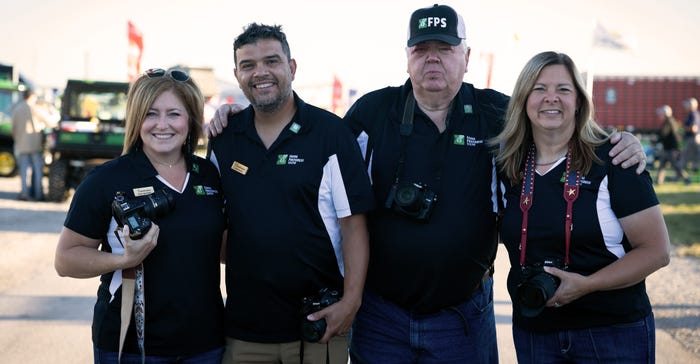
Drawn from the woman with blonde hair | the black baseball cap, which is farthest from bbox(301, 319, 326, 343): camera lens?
the black baseball cap

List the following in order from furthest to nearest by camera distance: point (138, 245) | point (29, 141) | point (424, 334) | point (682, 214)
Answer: point (29, 141) → point (682, 214) → point (424, 334) → point (138, 245)

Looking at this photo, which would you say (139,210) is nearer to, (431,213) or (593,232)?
(431,213)

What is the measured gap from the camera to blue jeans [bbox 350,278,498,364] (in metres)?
3.23

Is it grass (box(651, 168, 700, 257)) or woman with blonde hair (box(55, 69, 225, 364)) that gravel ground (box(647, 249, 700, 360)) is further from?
Result: woman with blonde hair (box(55, 69, 225, 364))

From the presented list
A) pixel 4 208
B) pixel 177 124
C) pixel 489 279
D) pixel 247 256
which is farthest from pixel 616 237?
pixel 4 208

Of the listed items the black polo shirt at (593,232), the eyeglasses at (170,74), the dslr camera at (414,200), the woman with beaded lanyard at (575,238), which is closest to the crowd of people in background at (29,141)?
the eyeglasses at (170,74)

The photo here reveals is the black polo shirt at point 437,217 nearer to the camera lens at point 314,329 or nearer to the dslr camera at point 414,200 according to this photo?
the dslr camera at point 414,200

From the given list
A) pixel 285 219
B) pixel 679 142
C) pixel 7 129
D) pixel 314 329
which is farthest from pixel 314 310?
pixel 679 142

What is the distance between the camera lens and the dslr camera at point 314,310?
2.99 m

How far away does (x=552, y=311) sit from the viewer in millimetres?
2852

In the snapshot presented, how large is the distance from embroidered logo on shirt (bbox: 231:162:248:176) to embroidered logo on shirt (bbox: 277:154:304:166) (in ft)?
0.56

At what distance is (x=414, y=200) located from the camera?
119 inches

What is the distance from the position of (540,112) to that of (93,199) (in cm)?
203

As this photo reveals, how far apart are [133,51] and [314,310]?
12.4 meters
